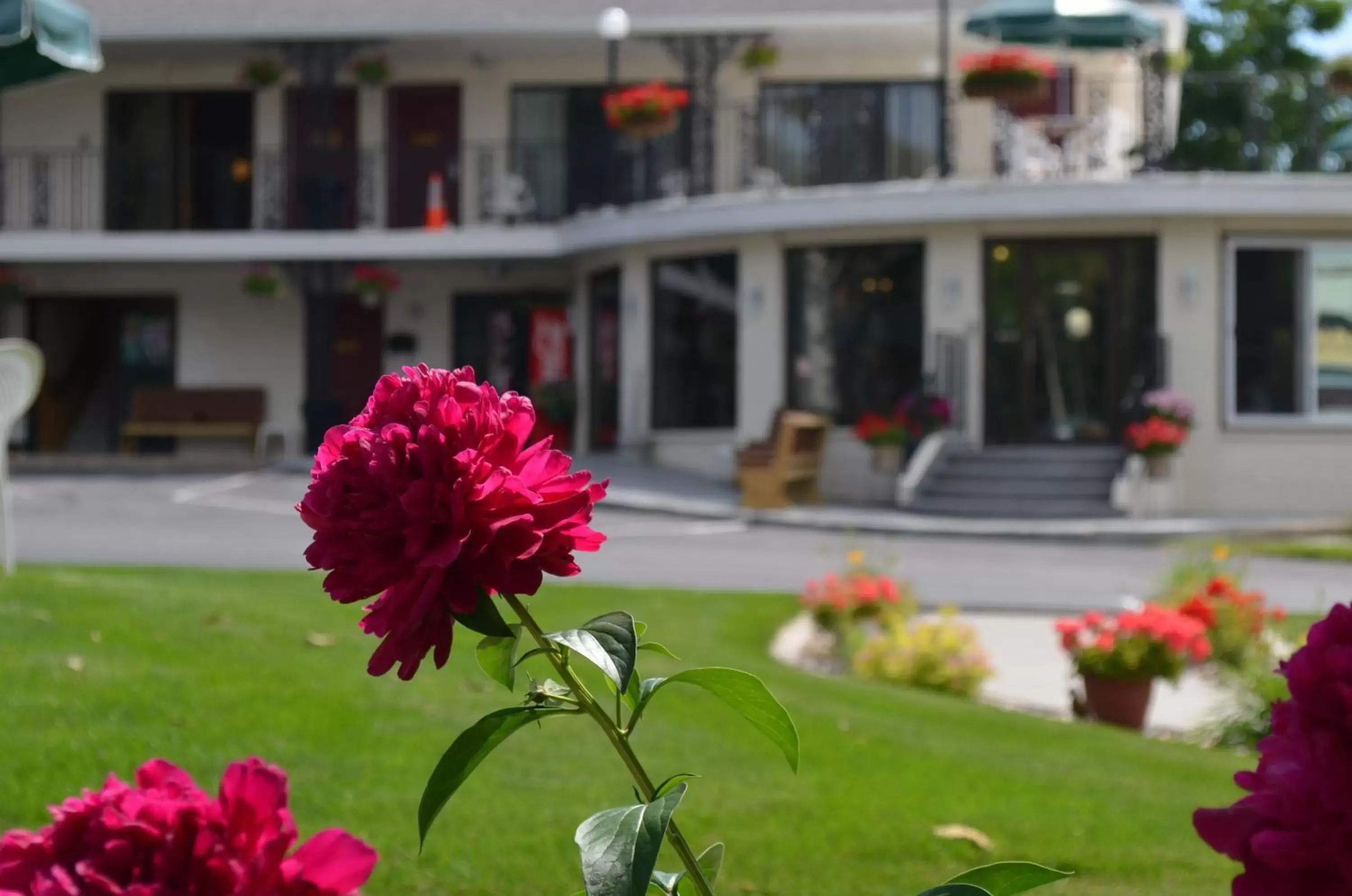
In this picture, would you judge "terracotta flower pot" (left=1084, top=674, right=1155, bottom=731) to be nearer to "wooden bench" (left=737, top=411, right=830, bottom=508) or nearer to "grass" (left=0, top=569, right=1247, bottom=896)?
"grass" (left=0, top=569, right=1247, bottom=896)

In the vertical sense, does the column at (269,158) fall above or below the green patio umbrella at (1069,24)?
below

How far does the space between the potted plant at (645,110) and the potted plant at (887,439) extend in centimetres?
467

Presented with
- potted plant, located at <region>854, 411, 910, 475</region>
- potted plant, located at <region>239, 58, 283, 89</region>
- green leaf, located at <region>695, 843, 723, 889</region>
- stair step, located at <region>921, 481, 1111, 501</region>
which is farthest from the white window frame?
green leaf, located at <region>695, 843, 723, 889</region>

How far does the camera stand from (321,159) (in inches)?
1006

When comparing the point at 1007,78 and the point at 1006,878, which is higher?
the point at 1007,78

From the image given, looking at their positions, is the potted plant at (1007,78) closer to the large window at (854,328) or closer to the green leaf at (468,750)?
the large window at (854,328)

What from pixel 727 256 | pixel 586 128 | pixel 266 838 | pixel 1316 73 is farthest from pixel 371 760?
pixel 586 128

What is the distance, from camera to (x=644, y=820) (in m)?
1.49

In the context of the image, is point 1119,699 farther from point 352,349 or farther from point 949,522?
point 352,349

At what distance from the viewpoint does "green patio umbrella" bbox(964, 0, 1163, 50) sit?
19.9 meters

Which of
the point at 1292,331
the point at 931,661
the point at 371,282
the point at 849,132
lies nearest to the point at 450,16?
the point at 371,282

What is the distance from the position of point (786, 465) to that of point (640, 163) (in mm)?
5857

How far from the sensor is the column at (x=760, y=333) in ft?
69.4

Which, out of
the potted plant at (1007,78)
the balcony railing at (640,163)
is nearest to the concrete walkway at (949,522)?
the balcony railing at (640,163)
